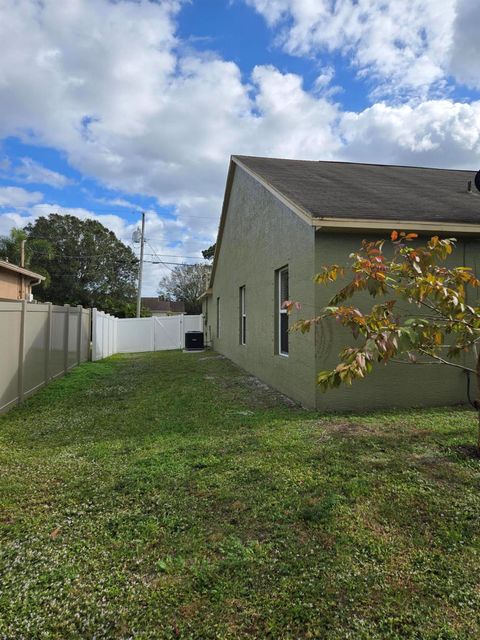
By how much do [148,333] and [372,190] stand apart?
14772 millimetres

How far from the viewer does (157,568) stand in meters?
2.27

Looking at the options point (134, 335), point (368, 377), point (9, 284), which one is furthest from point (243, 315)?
point (9, 284)

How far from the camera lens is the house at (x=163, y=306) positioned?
49.8 meters

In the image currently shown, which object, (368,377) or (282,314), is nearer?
(368,377)

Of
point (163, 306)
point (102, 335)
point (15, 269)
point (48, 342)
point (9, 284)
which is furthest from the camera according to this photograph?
point (163, 306)

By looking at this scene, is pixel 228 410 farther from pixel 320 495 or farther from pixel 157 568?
pixel 157 568

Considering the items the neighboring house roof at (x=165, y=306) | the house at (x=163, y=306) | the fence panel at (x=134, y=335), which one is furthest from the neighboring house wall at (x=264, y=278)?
the neighboring house roof at (x=165, y=306)

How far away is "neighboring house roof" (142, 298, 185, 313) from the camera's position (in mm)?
50862

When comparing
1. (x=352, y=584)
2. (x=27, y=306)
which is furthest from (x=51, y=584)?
(x=27, y=306)

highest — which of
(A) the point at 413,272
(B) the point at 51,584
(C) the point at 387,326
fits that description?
(A) the point at 413,272

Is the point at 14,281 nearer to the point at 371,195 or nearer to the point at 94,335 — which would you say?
the point at 94,335

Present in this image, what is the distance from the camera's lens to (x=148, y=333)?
19906mm

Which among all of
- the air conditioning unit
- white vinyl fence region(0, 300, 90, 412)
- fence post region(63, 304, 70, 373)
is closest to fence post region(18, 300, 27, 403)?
white vinyl fence region(0, 300, 90, 412)

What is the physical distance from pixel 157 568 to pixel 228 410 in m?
3.73
